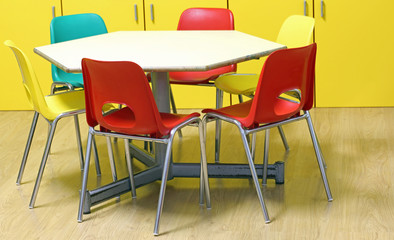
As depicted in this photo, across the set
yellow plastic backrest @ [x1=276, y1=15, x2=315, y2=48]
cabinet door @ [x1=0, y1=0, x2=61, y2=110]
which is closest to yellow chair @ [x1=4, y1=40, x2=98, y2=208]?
yellow plastic backrest @ [x1=276, y1=15, x2=315, y2=48]

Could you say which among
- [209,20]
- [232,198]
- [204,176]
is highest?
[209,20]

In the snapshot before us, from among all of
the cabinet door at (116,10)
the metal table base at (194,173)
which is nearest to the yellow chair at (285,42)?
the metal table base at (194,173)

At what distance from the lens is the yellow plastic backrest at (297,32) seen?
3519mm

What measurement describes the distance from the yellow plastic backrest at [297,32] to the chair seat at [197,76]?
43cm

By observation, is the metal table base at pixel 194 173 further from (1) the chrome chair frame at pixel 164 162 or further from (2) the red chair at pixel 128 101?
(2) the red chair at pixel 128 101

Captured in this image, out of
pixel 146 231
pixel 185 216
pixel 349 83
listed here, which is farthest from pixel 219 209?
pixel 349 83

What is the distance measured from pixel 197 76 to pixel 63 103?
0.95 meters

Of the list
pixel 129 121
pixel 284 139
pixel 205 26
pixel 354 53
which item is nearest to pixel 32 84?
pixel 129 121

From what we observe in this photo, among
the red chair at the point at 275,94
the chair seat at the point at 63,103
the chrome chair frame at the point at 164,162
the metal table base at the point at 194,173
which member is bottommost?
the metal table base at the point at 194,173

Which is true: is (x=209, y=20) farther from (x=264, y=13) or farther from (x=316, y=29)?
(x=316, y=29)

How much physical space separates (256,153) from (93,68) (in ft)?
4.77

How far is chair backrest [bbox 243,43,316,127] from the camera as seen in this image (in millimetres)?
2852

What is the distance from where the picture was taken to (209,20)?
4.20 meters

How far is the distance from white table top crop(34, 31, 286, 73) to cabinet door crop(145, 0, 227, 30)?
3.46 ft
